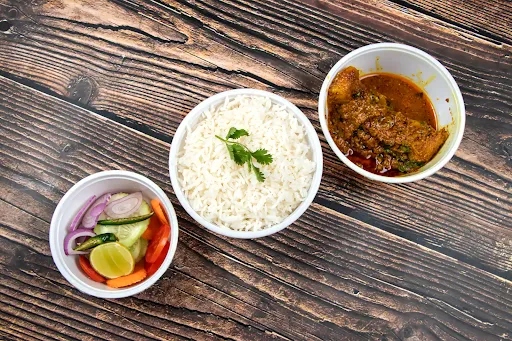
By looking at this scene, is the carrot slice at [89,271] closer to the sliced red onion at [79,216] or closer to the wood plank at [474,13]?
the sliced red onion at [79,216]

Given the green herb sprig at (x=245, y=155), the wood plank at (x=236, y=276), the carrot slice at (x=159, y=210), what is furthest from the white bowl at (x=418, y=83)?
the carrot slice at (x=159, y=210)

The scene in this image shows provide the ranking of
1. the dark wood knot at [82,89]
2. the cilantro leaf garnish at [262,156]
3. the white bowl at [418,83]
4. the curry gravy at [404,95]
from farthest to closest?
the dark wood knot at [82,89] → the curry gravy at [404,95] → the white bowl at [418,83] → the cilantro leaf garnish at [262,156]

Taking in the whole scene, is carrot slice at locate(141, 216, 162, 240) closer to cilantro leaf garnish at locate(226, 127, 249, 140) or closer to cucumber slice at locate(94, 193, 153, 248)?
cucumber slice at locate(94, 193, 153, 248)

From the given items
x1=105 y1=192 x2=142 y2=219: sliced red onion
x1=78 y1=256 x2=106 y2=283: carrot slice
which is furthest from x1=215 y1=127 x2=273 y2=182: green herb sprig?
x1=78 y1=256 x2=106 y2=283: carrot slice

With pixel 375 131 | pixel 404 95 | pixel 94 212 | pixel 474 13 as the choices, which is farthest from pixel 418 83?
pixel 94 212

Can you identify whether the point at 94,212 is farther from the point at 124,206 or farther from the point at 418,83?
the point at 418,83

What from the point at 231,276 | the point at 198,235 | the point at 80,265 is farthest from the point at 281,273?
the point at 80,265
